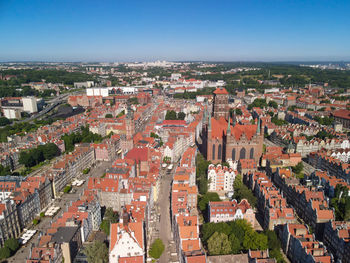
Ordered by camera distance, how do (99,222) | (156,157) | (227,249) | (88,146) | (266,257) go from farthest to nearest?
(88,146)
(156,157)
(99,222)
(227,249)
(266,257)

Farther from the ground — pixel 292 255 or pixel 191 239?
pixel 191 239

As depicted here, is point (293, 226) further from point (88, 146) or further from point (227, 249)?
point (88, 146)

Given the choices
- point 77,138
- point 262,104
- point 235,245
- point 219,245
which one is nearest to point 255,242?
point 235,245

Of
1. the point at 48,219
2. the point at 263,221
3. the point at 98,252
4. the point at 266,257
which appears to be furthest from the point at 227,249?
the point at 48,219

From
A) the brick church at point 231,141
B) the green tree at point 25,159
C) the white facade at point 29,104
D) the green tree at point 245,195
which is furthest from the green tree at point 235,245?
the white facade at point 29,104

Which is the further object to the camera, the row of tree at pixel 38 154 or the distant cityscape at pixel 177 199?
the row of tree at pixel 38 154

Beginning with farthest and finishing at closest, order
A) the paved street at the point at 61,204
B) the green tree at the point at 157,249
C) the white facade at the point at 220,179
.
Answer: the white facade at the point at 220,179
the paved street at the point at 61,204
the green tree at the point at 157,249

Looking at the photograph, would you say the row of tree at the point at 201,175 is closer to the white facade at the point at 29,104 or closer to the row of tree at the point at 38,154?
the row of tree at the point at 38,154
